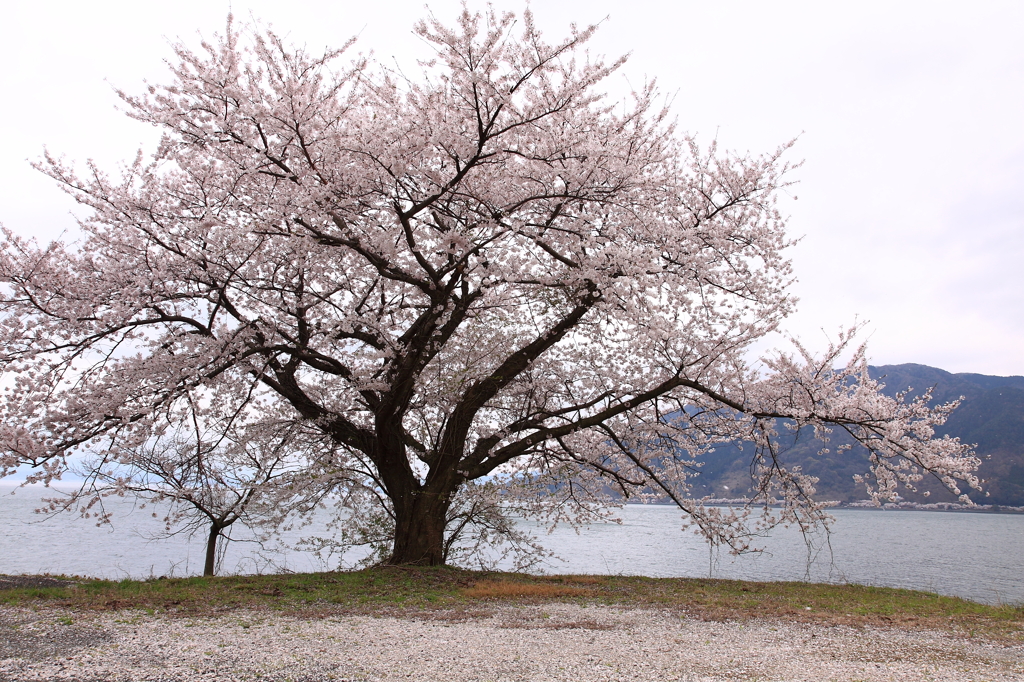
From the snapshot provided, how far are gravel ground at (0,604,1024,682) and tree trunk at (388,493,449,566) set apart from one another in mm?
3854

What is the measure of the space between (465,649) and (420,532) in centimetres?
558

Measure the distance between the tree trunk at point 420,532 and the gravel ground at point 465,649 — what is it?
3.85m

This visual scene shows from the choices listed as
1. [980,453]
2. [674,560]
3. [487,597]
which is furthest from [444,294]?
[980,453]

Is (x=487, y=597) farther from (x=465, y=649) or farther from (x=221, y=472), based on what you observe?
(x=221, y=472)

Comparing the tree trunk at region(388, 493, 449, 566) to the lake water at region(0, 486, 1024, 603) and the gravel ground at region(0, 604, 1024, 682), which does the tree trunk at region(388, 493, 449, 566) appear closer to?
the gravel ground at region(0, 604, 1024, 682)

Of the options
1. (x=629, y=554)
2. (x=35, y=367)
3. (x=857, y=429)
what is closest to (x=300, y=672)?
(x=35, y=367)

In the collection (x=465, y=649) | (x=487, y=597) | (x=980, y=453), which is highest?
(x=980, y=453)

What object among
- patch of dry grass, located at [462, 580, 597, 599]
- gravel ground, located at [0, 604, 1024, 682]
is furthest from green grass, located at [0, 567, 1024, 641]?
gravel ground, located at [0, 604, 1024, 682]

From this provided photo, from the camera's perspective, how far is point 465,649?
5461mm

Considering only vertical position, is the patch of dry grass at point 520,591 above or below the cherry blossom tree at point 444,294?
below

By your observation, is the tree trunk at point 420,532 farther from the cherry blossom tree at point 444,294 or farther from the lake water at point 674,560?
the lake water at point 674,560

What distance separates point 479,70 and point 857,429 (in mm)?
8161

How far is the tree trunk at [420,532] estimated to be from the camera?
10.8 metres

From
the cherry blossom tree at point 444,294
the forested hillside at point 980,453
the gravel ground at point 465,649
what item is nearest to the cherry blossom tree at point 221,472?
the cherry blossom tree at point 444,294
